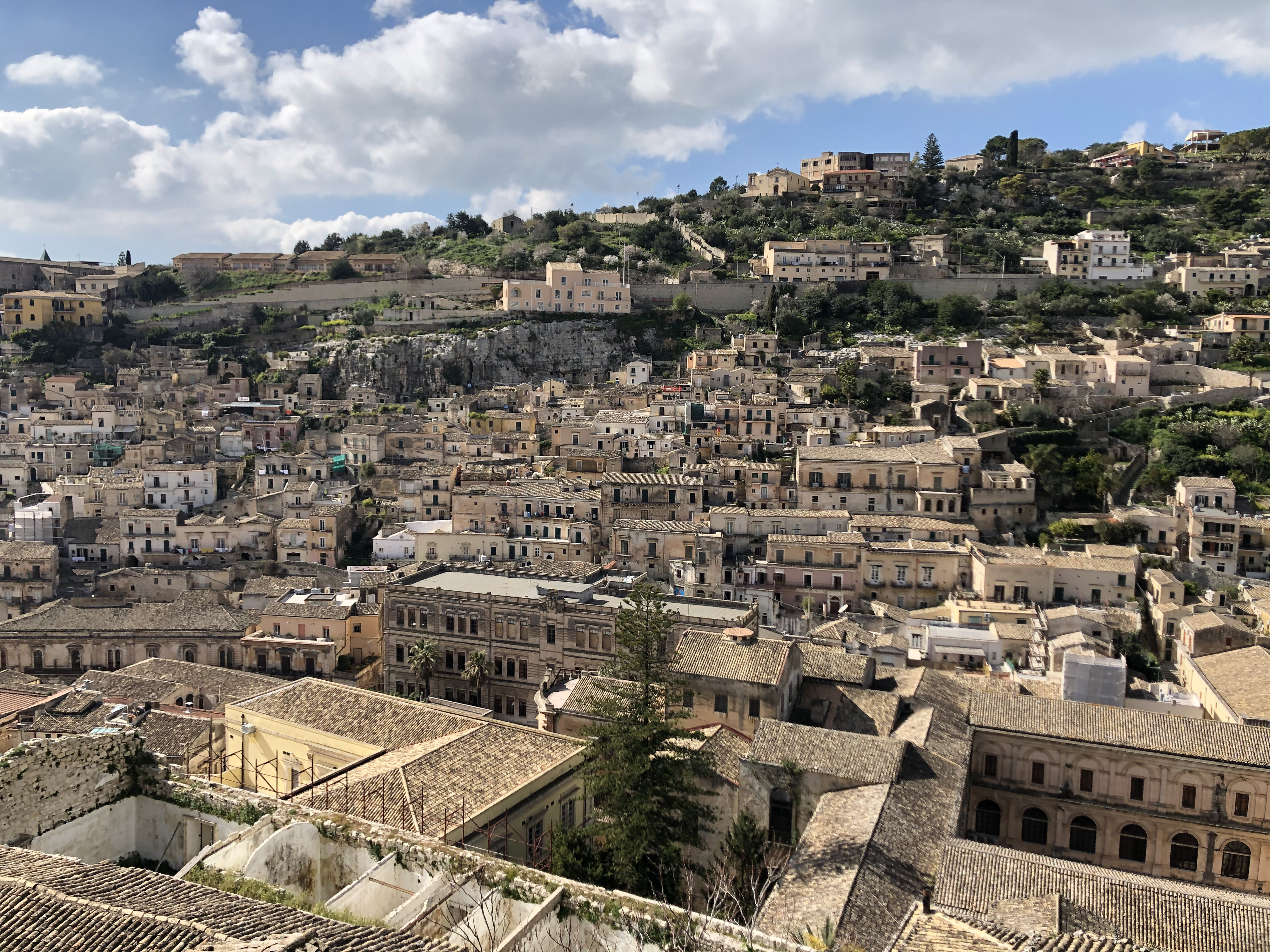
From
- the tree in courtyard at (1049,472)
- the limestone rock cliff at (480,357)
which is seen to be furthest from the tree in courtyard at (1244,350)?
the limestone rock cliff at (480,357)

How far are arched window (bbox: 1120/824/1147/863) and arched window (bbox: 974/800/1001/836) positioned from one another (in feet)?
9.40

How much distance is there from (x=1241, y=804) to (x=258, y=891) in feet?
73.0

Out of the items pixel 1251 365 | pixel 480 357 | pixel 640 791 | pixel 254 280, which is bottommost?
pixel 640 791

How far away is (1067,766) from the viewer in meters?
25.7

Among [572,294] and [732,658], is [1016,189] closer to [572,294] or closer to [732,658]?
[572,294]

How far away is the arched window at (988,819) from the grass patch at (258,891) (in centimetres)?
1787

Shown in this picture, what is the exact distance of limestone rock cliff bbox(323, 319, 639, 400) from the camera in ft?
264

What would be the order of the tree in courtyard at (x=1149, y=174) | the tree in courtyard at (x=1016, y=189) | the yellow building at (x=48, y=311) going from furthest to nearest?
the tree in courtyard at (x=1149, y=174) → the tree in courtyard at (x=1016, y=189) → the yellow building at (x=48, y=311)

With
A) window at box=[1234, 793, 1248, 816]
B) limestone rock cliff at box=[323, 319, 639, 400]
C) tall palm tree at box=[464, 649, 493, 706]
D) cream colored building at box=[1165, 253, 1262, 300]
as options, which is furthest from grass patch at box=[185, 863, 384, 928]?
cream colored building at box=[1165, 253, 1262, 300]

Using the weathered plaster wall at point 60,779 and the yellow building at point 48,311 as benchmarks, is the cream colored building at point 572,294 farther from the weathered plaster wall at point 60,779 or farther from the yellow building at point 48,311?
the weathered plaster wall at point 60,779

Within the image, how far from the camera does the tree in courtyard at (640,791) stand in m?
18.9

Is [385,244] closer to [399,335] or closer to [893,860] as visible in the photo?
[399,335]

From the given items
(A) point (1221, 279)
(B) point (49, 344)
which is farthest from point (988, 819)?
(B) point (49, 344)

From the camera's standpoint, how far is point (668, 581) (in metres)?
45.2
